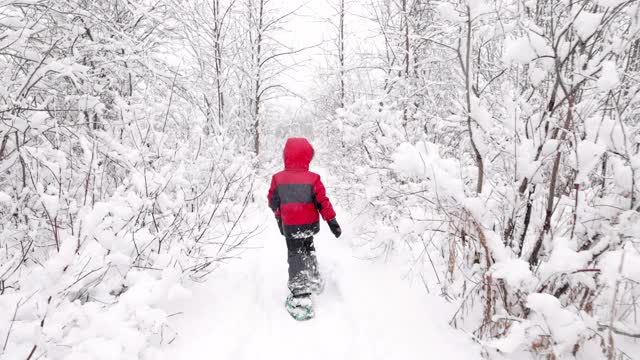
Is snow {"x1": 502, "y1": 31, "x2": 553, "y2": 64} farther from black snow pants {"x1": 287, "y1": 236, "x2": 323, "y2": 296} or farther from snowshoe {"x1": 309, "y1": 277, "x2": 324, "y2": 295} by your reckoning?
snowshoe {"x1": 309, "y1": 277, "x2": 324, "y2": 295}

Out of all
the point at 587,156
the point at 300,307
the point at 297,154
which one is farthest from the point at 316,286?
the point at 587,156

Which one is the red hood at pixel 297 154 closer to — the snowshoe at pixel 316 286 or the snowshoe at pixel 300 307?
the snowshoe at pixel 316 286

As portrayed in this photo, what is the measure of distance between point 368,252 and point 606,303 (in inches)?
113

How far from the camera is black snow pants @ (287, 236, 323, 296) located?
3.35 m

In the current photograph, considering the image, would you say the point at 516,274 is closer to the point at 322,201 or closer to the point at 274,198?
the point at 322,201

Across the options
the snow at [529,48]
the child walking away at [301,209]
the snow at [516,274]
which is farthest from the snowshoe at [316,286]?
the snow at [529,48]

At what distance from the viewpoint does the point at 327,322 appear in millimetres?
3023

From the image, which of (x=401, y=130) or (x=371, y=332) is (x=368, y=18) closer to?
(x=401, y=130)

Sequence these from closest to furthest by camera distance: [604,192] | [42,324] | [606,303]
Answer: [606,303] < [42,324] < [604,192]

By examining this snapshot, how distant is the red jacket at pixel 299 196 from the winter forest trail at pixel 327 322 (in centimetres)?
72

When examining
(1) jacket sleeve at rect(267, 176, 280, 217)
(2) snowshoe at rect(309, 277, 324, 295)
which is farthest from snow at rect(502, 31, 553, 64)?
(2) snowshoe at rect(309, 277, 324, 295)

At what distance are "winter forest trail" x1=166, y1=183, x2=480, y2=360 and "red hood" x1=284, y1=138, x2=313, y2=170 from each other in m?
1.34

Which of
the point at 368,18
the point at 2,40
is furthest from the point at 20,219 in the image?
the point at 368,18

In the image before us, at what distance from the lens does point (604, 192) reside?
1864 millimetres
